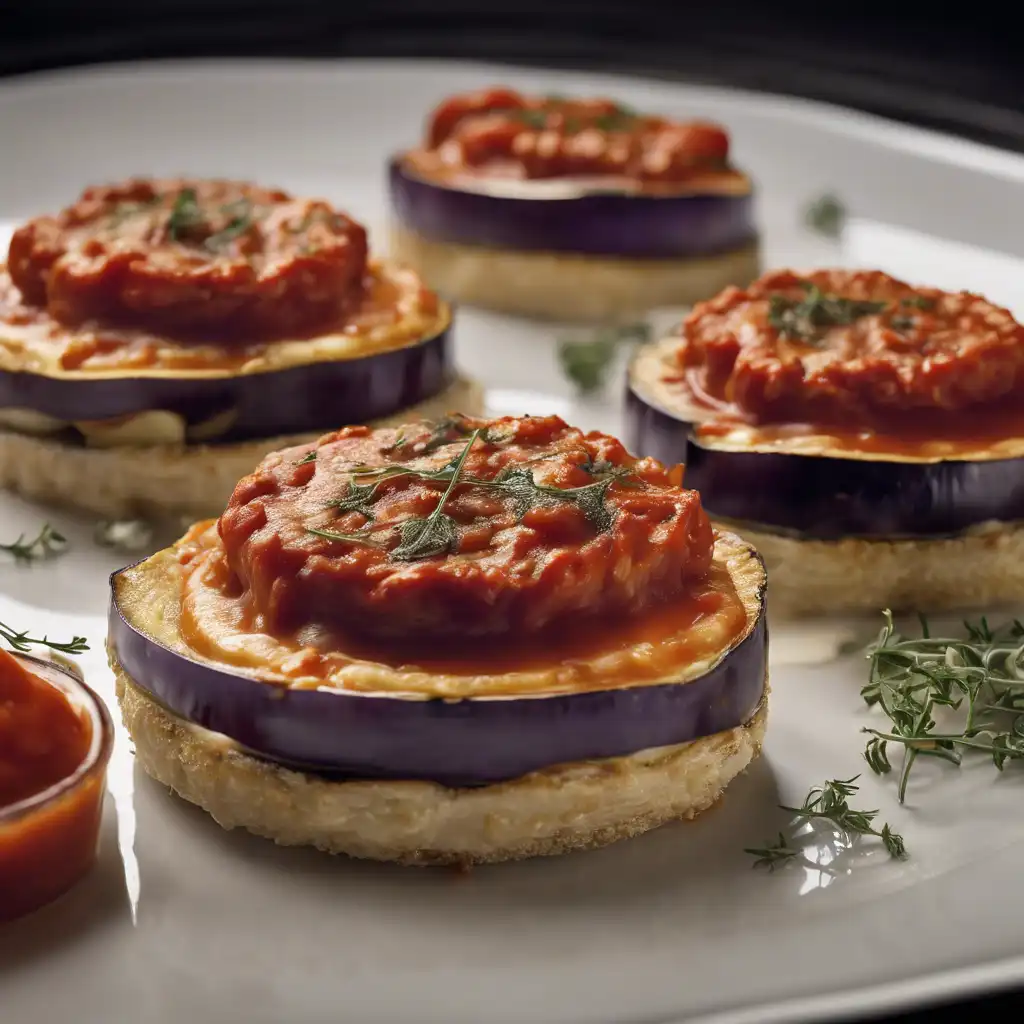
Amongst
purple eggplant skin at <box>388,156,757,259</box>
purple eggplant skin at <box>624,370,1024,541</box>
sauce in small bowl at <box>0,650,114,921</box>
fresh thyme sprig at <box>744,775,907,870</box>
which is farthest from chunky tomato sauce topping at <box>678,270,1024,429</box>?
sauce in small bowl at <box>0,650,114,921</box>

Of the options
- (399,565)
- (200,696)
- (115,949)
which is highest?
(399,565)

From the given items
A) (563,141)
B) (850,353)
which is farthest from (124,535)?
(563,141)

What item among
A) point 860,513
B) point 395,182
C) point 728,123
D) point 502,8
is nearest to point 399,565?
point 860,513

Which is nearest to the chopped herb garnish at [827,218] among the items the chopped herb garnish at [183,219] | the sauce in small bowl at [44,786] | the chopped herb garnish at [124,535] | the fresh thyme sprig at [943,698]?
the chopped herb garnish at [183,219]

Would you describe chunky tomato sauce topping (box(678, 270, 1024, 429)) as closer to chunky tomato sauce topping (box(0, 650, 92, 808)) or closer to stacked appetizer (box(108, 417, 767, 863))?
stacked appetizer (box(108, 417, 767, 863))

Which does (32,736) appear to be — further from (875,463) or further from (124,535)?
(875,463)

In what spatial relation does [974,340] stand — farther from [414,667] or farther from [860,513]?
[414,667]
